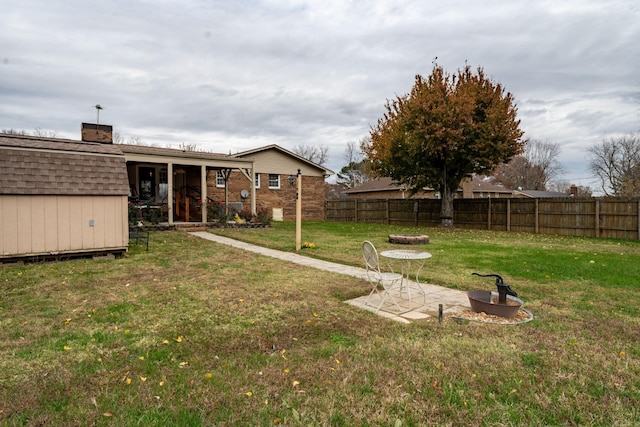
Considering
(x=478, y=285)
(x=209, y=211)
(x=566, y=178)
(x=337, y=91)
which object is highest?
(x=337, y=91)

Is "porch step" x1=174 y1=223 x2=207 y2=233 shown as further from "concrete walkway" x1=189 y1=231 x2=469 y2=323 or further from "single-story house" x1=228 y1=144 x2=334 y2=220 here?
"concrete walkway" x1=189 y1=231 x2=469 y2=323

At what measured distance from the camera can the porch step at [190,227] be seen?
15159mm

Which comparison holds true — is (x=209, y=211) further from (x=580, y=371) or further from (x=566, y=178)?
(x=566, y=178)

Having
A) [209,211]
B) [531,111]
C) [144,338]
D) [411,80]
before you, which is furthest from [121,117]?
[531,111]

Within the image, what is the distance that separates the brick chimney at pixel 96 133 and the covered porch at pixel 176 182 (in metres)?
3.08

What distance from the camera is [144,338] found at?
3840 millimetres

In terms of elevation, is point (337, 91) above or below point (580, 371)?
above

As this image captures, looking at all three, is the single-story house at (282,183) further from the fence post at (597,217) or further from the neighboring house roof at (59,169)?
the fence post at (597,217)

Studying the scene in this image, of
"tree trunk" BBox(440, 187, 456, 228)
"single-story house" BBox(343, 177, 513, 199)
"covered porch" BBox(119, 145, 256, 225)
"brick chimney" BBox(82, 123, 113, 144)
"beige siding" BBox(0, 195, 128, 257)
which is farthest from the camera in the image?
"single-story house" BBox(343, 177, 513, 199)

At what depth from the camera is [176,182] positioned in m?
19.3

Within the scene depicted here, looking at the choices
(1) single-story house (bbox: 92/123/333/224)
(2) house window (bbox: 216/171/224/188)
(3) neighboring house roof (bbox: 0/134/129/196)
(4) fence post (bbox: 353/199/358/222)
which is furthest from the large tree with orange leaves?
(3) neighboring house roof (bbox: 0/134/129/196)

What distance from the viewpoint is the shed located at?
772cm

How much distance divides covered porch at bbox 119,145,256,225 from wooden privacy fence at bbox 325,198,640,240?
8.84 metres

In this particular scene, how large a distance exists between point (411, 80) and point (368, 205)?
7.87m
